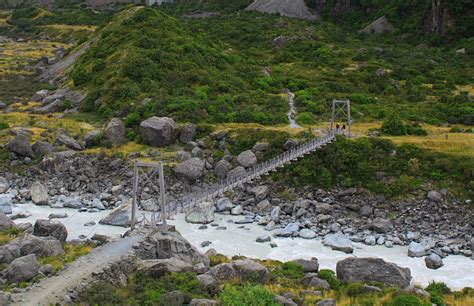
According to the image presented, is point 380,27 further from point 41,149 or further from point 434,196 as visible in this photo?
point 41,149

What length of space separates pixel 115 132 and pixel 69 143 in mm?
3475

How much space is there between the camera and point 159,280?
749 inches

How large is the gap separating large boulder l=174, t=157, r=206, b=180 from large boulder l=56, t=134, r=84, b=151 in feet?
29.6

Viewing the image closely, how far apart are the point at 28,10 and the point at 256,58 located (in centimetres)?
7914

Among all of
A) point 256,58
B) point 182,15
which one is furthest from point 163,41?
point 182,15

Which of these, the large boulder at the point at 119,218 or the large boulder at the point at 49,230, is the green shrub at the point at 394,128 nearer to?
the large boulder at the point at 119,218

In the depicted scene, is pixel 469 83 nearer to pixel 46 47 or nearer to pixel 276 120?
pixel 276 120

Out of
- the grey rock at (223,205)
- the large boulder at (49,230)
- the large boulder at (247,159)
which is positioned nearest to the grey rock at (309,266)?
the large boulder at (49,230)

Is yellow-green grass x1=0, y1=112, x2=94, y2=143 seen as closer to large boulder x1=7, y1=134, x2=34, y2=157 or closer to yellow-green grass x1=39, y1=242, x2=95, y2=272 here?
large boulder x1=7, y1=134, x2=34, y2=157

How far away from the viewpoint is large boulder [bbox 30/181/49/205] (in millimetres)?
34013

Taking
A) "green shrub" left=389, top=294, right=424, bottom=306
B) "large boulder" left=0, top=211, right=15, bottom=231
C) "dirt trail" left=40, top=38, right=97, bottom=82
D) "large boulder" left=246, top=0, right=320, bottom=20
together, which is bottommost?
"large boulder" left=0, top=211, right=15, bottom=231

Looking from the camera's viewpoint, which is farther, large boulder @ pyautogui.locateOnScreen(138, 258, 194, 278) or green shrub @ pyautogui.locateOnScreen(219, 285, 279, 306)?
large boulder @ pyautogui.locateOnScreen(138, 258, 194, 278)

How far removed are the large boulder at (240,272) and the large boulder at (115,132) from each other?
938 inches

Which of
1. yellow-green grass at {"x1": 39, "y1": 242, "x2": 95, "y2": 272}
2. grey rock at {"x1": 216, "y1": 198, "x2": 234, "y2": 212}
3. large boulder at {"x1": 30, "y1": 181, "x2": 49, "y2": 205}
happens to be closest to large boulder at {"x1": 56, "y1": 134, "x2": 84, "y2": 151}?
large boulder at {"x1": 30, "y1": 181, "x2": 49, "y2": 205}
